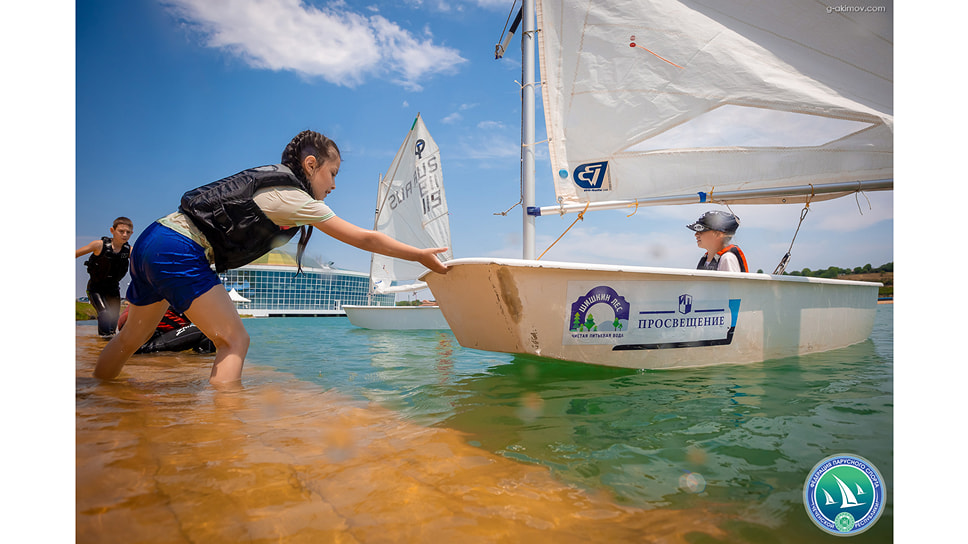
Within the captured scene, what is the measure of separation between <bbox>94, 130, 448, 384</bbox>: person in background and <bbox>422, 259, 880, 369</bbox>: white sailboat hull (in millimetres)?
722

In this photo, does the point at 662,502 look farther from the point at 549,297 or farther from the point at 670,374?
the point at 670,374

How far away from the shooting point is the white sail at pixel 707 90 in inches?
121

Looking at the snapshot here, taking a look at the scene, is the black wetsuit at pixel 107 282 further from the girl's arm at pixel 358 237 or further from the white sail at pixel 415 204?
the white sail at pixel 415 204

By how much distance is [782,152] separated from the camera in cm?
363

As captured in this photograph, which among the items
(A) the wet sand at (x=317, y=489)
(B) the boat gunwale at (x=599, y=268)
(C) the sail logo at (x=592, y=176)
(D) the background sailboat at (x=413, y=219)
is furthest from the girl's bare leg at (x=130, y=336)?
(D) the background sailboat at (x=413, y=219)

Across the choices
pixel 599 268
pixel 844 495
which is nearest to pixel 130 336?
pixel 599 268

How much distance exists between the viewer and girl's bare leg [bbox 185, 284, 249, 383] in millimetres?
2131

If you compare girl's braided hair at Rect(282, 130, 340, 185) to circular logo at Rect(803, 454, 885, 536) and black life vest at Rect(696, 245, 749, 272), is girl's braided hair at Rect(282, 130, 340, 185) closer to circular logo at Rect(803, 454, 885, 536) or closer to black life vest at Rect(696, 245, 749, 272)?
circular logo at Rect(803, 454, 885, 536)

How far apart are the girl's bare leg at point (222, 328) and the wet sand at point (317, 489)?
0.45m

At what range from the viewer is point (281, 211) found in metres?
2.10

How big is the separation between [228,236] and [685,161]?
3.78 meters

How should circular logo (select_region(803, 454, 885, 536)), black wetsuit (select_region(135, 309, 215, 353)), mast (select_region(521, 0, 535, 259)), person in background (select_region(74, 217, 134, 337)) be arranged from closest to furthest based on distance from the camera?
circular logo (select_region(803, 454, 885, 536))
black wetsuit (select_region(135, 309, 215, 353))
mast (select_region(521, 0, 535, 259))
person in background (select_region(74, 217, 134, 337))

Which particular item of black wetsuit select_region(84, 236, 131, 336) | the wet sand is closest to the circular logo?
the wet sand

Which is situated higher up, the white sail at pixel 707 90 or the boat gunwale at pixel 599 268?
the white sail at pixel 707 90
